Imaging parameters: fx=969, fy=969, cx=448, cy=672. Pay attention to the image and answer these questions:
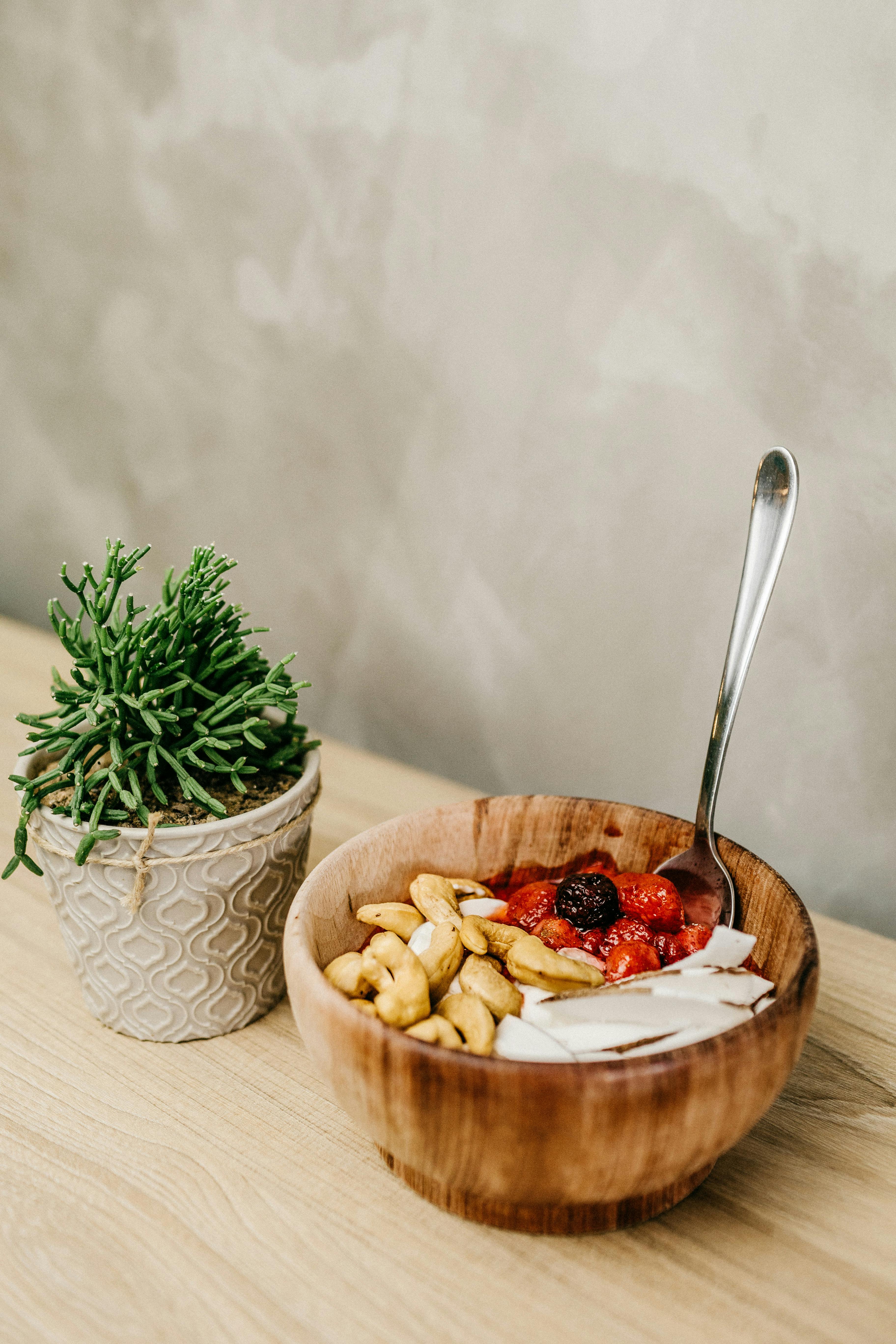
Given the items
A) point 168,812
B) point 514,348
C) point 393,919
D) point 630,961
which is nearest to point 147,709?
A: point 168,812

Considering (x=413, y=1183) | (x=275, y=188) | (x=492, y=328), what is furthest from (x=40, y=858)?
(x=275, y=188)

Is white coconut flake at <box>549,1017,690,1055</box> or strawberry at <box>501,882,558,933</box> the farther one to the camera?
strawberry at <box>501,882,558,933</box>

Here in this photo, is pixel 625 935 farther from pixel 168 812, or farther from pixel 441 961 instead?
pixel 168 812

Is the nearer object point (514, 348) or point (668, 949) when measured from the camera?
point (668, 949)

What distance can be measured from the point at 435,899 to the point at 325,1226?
0.48 feet

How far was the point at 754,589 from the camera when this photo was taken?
19.4 inches

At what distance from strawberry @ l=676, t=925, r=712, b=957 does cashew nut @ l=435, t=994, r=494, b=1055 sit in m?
0.11

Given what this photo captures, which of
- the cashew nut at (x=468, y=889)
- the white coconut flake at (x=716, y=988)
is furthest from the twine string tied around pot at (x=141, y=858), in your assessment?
the white coconut flake at (x=716, y=988)

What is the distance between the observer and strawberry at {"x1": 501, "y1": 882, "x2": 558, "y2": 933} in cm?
48

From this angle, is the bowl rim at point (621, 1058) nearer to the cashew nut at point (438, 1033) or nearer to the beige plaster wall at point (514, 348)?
the cashew nut at point (438, 1033)

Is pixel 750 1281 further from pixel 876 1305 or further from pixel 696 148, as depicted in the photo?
pixel 696 148

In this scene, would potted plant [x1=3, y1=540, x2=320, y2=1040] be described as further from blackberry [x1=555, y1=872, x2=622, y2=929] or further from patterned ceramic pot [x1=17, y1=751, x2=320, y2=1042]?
blackberry [x1=555, y1=872, x2=622, y2=929]

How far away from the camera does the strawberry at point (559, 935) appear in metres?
0.46

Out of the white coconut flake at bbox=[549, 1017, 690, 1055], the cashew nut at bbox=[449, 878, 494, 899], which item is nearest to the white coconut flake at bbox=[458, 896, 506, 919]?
the cashew nut at bbox=[449, 878, 494, 899]
